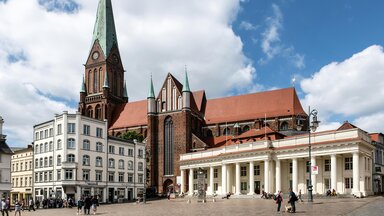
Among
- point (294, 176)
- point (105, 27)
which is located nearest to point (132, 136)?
point (105, 27)

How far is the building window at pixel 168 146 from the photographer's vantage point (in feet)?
315

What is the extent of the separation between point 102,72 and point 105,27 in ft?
38.8

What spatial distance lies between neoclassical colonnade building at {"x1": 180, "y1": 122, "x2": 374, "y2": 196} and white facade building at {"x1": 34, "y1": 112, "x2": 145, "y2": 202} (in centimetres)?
1412

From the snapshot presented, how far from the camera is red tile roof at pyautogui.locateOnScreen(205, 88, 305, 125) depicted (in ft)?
306

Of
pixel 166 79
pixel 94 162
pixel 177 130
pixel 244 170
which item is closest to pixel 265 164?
pixel 244 170

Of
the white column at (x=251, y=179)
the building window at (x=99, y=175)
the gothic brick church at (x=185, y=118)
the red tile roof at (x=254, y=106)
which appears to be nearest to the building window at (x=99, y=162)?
the building window at (x=99, y=175)

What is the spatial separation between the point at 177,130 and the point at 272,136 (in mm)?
30730

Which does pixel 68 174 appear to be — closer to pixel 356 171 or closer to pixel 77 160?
pixel 77 160

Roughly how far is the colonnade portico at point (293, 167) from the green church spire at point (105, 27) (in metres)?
52.6

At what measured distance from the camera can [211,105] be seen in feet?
352

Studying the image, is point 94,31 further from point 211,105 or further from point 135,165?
point 135,165

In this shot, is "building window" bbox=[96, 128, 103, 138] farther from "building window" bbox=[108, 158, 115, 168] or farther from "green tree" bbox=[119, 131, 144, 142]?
"green tree" bbox=[119, 131, 144, 142]

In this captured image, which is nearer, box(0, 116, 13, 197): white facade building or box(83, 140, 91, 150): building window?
box(0, 116, 13, 197): white facade building

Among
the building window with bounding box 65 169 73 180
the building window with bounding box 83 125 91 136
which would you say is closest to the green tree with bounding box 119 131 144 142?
the building window with bounding box 83 125 91 136
